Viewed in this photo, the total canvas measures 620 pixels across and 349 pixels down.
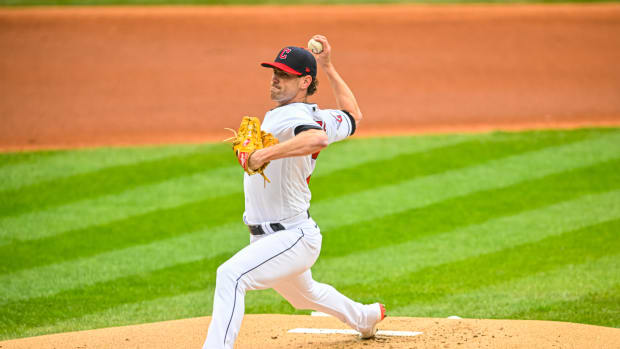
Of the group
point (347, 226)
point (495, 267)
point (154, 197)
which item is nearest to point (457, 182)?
point (347, 226)

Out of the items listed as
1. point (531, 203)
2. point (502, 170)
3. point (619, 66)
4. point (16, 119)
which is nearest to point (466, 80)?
point (619, 66)

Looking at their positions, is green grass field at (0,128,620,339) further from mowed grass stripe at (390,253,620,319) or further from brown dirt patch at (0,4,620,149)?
brown dirt patch at (0,4,620,149)

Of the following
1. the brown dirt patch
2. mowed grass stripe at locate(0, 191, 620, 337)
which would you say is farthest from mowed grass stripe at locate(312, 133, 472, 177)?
mowed grass stripe at locate(0, 191, 620, 337)

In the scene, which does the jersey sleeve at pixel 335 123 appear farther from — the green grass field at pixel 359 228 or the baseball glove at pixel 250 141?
the green grass field at pixel 359 228

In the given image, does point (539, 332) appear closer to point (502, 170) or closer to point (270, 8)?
point (502, 170)

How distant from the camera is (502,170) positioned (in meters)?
9.81

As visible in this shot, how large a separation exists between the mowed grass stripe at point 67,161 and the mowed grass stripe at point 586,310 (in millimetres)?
5782

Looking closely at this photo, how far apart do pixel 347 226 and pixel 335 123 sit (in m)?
3.87

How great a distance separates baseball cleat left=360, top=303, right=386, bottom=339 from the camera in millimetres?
5094

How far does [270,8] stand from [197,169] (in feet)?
23.6

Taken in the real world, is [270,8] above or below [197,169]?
above

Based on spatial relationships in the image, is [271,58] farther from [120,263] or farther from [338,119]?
[338,119]

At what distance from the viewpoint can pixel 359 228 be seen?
331 inches

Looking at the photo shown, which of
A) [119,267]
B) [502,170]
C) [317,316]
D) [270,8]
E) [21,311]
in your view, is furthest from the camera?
[270,8]
